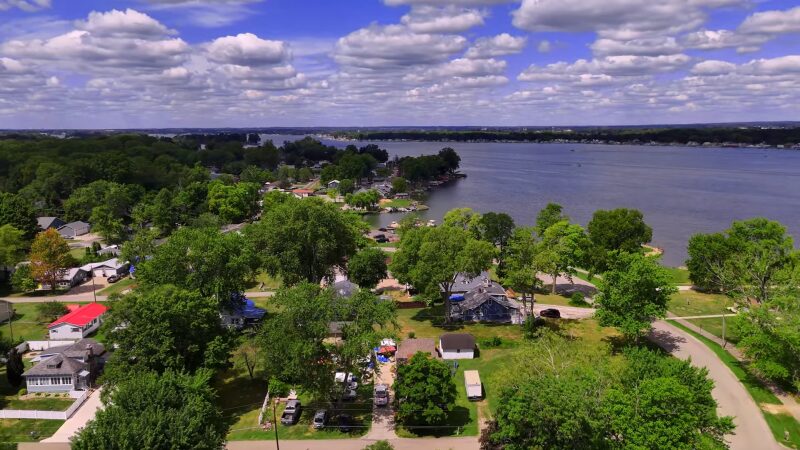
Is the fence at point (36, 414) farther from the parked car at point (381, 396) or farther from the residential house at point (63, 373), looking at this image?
the parked car at point (381, 396)

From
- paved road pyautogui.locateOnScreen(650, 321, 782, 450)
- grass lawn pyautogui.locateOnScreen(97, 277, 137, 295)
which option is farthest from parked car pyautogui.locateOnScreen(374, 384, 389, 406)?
grass lawn pyautogui.locateOnScreen(97, 277, 137, 295)

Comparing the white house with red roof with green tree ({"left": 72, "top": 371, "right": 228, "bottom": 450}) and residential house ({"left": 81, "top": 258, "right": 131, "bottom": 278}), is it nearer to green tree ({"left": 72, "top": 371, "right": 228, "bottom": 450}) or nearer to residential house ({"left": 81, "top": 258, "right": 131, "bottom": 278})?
residential house ({"left": 81, "top": 258, "right": 131, "bottom": 278})

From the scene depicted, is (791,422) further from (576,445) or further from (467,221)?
(467,221)

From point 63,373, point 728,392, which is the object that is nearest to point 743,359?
point 728,392

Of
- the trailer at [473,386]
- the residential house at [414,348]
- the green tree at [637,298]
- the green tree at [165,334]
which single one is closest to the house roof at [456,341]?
the residential house at [414,348]

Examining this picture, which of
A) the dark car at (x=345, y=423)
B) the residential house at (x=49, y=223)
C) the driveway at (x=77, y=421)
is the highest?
the residential house at (x=49, y=223)

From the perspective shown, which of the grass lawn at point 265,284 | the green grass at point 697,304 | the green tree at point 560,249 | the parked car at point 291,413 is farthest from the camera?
the grass lawn at point 265,284

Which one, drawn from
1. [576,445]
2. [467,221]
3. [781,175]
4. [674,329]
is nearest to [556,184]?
[781,175]
